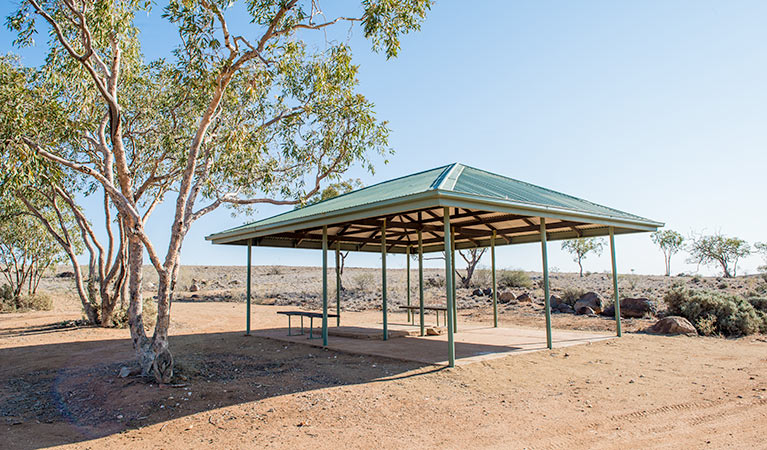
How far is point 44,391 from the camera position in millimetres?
7031

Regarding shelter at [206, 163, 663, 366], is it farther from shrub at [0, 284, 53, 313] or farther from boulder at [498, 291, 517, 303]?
shrub at [0, 284, 53, 313]

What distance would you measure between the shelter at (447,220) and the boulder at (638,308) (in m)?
4.36

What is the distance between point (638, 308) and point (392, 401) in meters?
12.3

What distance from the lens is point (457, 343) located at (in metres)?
10.2

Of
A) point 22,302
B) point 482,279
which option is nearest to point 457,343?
point 22,302

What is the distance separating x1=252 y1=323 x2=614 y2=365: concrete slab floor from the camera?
28.3 ft

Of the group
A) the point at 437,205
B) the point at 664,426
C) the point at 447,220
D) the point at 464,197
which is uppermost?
the point at 464,197

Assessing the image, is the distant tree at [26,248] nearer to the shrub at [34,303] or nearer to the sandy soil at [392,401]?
the shrub at [34,303]

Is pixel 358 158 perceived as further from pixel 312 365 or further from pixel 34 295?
pixel 34 295

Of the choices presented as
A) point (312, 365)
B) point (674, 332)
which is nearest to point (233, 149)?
point (312, 365)

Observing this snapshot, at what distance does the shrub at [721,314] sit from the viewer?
11.7 metres

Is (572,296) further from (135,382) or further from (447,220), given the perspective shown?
(135,382)

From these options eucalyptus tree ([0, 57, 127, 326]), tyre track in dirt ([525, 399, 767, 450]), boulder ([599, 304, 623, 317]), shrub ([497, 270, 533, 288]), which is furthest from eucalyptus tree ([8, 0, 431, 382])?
shrub ([497, 270, 533, 288])

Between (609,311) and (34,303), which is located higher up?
(34,303)
